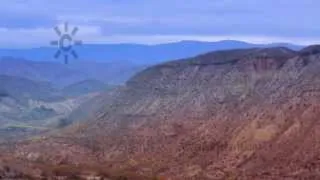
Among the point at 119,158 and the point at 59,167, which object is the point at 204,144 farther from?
the point at 59,167

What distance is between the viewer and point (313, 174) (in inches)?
4734

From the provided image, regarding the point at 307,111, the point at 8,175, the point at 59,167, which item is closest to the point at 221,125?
Result: the point at 307,111

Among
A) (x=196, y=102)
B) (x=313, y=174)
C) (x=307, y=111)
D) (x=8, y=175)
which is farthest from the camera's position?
(x=196, y=102)

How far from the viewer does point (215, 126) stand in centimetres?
14812

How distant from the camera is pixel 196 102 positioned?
6314 inches

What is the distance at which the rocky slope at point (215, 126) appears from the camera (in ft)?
433

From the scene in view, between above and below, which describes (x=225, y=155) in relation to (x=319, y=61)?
below

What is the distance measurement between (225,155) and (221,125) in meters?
11.1

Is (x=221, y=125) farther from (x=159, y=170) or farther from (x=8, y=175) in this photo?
(x=8, y=175)

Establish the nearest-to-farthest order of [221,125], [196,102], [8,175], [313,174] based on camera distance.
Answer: [313,174] < [8,175] < [221,125] < [196,102]

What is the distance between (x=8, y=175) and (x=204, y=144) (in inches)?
1242

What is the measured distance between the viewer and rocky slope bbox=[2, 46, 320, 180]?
131875mm

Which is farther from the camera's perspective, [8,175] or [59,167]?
[59,167]

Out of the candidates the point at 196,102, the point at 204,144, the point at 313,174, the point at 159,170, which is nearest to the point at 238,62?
the point at 196,102
